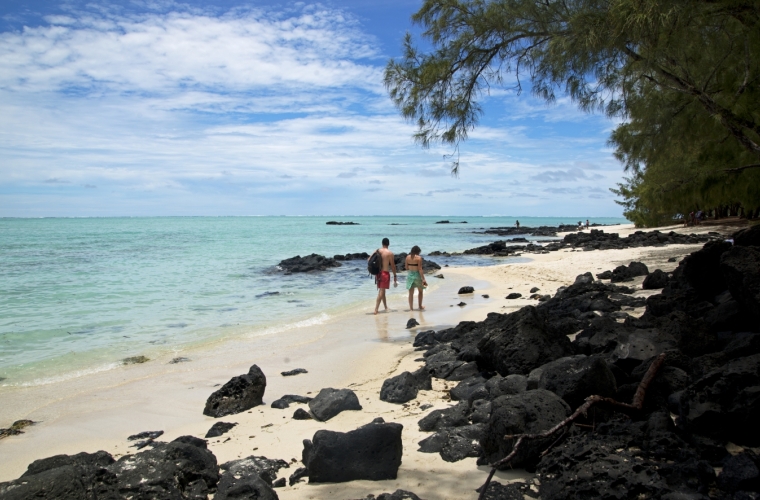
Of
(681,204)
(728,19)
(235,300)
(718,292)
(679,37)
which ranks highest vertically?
(728,19)

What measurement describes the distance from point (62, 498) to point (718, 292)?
7.22 metres

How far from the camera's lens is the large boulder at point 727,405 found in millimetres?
3305

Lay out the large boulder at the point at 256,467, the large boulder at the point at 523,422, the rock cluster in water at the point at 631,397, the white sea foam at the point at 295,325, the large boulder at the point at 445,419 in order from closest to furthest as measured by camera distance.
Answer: the rock cluster in water at the point at 631,397 < the large boulder at the point at 523,422 < the large boulder at the point at 256,467 < the large boulder at the point at 445,419 < the white sea foam at the point at 295,325

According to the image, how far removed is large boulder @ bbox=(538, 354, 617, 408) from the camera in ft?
13.1

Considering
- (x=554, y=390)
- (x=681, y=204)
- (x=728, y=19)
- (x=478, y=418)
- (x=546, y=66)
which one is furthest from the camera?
(x=681, y=204)

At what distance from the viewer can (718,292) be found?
267 inches

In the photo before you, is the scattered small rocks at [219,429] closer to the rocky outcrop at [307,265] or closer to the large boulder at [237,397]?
the large boulder at [237,397]

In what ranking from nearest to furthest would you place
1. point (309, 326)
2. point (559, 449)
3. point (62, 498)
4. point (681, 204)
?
point (62, 498), point (559, 449), point (309, 326), point (681, 204)

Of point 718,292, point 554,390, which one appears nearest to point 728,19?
point 718,292

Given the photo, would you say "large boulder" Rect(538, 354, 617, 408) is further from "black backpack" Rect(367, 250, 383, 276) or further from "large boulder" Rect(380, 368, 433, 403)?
"black backpack" Rect(367, 250, 383, 276)

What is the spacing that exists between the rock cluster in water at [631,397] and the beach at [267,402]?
0.36m

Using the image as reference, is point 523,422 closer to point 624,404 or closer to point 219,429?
point 624,404

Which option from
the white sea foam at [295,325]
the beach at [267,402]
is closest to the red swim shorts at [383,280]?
the beach at [267,402]

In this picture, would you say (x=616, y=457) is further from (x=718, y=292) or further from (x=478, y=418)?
(x=718, y=292)
